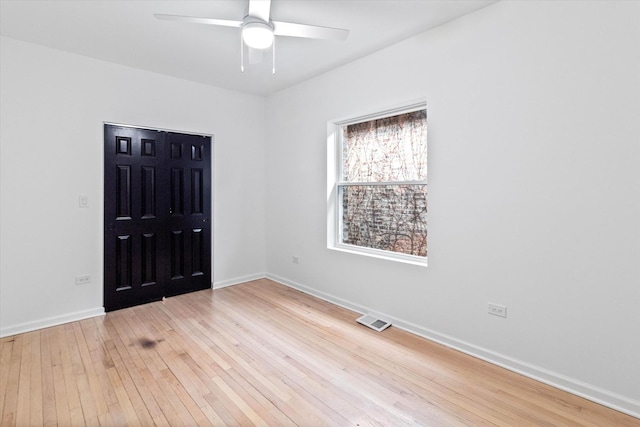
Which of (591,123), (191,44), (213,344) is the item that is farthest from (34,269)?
(591,123)

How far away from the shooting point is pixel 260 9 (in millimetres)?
2059

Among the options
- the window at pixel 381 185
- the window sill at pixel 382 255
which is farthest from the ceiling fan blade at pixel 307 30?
the window sill at pixel 382 255

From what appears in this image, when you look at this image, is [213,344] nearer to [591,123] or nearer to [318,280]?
[318,280]

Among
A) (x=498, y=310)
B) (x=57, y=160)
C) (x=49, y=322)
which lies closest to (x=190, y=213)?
(x=57, y=160)

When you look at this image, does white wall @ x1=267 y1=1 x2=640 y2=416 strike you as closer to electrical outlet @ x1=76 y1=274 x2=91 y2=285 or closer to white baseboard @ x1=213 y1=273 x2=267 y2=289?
white baseboard @ x1=213 y1=273 x2=267 y2=289

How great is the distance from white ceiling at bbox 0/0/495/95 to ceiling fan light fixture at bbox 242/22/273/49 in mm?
341

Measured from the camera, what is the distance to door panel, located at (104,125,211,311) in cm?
343

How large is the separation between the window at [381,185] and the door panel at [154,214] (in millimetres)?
1823

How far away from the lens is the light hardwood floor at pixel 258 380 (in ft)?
5.91

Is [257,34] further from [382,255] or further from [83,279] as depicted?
[83,279]

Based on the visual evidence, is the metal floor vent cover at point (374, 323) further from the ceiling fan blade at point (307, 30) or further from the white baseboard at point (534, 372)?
the ceiling fan blade at point (307, 30)

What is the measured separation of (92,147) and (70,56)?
925 millimetres

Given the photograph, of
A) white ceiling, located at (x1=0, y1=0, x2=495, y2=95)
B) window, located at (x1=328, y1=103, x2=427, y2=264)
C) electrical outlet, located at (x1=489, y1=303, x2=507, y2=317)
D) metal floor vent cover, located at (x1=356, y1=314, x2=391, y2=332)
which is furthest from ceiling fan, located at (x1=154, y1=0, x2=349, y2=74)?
metal floor vent cover, located at (x1=356, y1=314, x2=391, y2=332)

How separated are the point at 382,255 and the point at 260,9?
7.96 ft
